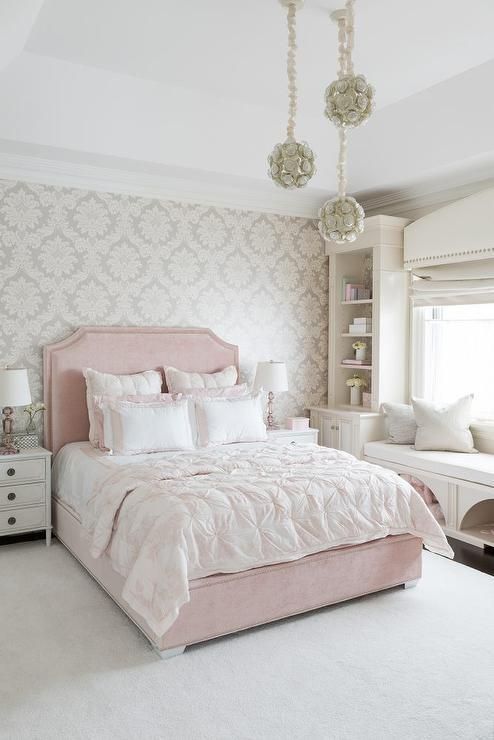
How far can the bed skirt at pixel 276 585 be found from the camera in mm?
2824

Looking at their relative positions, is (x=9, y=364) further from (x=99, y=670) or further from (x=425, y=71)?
(x=425, y=71)

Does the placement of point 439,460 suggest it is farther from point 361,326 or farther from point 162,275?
point 162,275

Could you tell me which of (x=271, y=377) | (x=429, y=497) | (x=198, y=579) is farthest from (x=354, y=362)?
(x=198, y=579)

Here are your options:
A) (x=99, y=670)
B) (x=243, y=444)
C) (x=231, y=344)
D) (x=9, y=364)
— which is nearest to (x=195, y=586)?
(x=99, y=670)

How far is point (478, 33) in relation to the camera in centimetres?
338

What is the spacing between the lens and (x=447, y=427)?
470cm

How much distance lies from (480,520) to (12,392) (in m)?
3.25

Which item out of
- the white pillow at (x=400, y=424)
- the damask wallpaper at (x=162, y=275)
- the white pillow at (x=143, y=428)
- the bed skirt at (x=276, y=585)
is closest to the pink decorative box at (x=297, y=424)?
the damask wallpaper at (x=162, y=275)

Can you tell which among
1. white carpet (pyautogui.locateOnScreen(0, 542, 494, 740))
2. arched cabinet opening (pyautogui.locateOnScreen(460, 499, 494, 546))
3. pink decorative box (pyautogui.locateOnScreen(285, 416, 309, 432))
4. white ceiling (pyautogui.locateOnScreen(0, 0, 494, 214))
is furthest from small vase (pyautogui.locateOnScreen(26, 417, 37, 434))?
arched cabinet opening (pyautogui.locateOnScreen(460, 499, 494, 546))

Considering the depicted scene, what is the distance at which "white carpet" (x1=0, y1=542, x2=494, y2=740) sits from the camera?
230cm

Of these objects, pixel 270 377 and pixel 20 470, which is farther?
pixel 270 377

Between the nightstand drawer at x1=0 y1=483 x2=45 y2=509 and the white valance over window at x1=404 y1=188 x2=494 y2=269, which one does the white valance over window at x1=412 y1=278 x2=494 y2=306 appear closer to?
the white valance over window at x1=404 y1=188 x2=494 y2=269

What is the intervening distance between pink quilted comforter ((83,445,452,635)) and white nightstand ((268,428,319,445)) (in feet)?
Result: 3.66

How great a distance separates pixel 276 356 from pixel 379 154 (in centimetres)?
186
